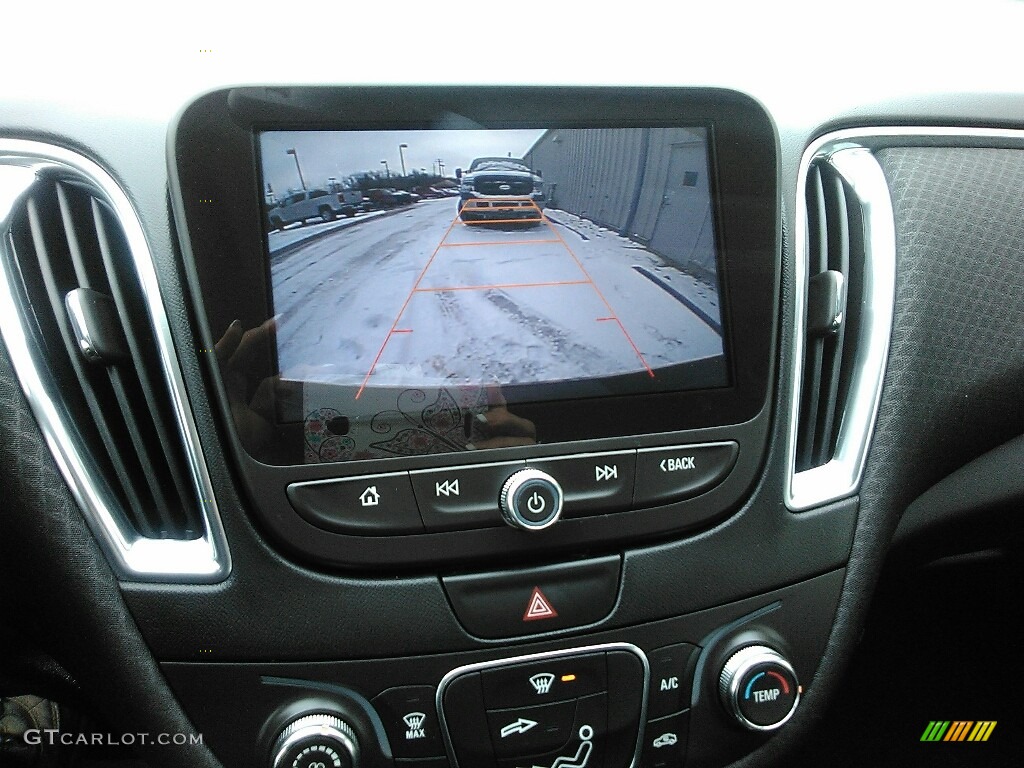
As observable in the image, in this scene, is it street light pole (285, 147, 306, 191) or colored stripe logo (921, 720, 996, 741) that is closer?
street light pole (285, 147, 306, 191)

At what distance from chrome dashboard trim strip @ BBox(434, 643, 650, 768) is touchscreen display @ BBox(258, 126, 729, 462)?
33cm

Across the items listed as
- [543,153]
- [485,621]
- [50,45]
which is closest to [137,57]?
[50,45]

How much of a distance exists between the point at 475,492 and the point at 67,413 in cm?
52

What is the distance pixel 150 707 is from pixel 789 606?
0.95 m

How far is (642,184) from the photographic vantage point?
118 centimetres

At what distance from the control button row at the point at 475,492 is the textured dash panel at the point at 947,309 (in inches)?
16.1

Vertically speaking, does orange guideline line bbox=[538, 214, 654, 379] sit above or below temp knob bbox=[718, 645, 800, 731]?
above

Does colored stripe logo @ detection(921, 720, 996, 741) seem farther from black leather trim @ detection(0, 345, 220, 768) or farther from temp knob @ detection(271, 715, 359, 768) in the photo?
black leather trim @ detection(0, 345, 220, 768)

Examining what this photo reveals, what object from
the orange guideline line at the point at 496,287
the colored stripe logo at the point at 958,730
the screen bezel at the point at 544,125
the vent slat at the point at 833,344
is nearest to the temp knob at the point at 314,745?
the screen bezel at the point at 544,125

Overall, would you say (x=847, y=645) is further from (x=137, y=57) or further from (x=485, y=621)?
(x=137, y=57)

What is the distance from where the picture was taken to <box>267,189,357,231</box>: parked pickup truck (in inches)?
41.9

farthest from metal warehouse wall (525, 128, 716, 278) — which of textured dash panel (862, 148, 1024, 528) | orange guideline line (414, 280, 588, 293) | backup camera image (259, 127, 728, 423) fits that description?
textured dash panel (862, 148, 1024, 528)

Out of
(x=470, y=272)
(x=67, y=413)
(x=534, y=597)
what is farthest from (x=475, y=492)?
(x=67, y=413)

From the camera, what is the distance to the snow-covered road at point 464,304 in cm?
108
